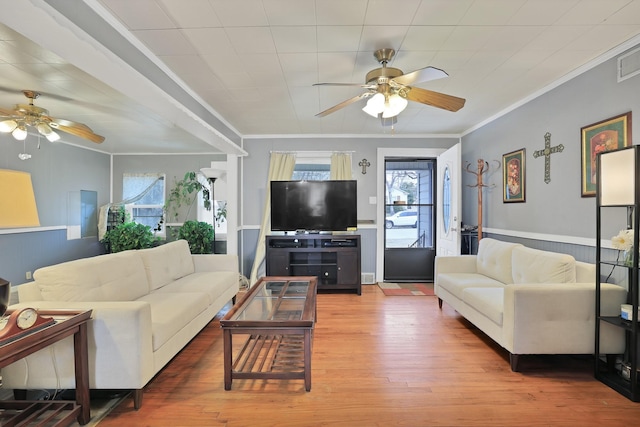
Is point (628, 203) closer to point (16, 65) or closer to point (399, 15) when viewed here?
point (399, 15)

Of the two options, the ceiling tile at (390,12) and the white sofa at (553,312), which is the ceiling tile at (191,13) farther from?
the white sofa at (553,312)

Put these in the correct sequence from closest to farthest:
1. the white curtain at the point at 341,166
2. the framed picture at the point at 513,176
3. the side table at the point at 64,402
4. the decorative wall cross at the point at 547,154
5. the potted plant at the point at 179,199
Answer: the side table at the point at 64,402, the decorative wall cross at the point at 547,154, the framed picture at the point at 513,176, the white curtain at the point at 341,166, the potted plant at the point at 179,199

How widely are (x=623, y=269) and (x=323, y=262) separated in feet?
11.0

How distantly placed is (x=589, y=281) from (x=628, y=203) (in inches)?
30.3

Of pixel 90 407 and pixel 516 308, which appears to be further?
pixel 516 308

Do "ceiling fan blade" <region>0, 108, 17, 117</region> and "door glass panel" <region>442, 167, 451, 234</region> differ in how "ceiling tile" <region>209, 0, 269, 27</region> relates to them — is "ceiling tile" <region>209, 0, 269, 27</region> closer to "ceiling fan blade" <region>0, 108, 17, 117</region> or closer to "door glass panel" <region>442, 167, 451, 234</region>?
"ceiling fan blade" <region>0, 108, 17, 117</region>

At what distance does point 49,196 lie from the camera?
4.40 m

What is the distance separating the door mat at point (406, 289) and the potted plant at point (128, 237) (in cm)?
395

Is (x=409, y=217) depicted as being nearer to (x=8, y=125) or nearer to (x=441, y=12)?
(x=441, y=12)

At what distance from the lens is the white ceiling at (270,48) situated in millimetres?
1930

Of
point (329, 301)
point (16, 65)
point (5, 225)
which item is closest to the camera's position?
point (5, 225)

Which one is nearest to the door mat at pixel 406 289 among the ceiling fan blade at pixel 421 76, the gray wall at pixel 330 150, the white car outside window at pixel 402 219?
the gray wall at pixel 330 150

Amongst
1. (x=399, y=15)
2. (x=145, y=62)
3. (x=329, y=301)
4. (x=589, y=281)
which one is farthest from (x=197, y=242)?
(x=589, y=281)

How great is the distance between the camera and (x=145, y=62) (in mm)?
2461
